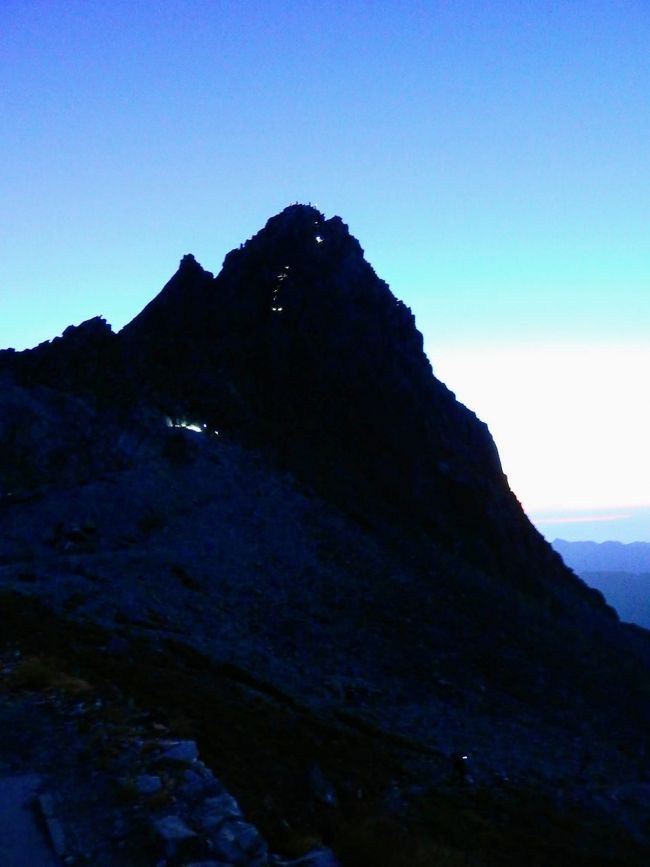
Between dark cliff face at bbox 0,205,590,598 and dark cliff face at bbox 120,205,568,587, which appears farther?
dark cliff face at bbox 120,205,568,587

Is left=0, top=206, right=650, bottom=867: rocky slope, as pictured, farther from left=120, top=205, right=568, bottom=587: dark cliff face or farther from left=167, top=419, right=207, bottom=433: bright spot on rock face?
left=167, top=419, right=207, bottom=433: bright spot on rock face

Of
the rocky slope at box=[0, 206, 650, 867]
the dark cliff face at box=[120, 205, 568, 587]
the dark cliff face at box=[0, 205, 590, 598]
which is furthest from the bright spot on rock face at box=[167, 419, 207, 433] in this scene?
the dark cliff face at box=[120, 205, 568, 587]

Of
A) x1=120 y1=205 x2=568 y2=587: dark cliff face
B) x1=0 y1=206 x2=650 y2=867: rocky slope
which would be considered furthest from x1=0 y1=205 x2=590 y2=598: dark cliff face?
x1=0 y1=206 x2=650 y2=867: rocky slope

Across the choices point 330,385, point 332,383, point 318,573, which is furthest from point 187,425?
point 332,383

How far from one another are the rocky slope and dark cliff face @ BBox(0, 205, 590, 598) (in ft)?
0.68

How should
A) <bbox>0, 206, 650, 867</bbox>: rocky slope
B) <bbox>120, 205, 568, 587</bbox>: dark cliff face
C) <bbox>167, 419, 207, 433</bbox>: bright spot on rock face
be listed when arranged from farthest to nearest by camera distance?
<bbox>120, 205, 568, 587</bbox>: dark cliff face < <bbox>167, 419, 207, 433</bbox>: bright spot on rock face < <bbox>0, 206, 650, 867</bbox>: rocky slope

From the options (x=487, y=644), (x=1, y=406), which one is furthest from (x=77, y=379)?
(x=487, y=644)

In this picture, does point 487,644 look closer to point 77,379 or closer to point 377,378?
point 77,379

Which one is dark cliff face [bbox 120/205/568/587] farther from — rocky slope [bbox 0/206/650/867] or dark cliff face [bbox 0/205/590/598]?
rocky slope [bbox 0/206/650/867]

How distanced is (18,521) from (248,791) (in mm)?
22226

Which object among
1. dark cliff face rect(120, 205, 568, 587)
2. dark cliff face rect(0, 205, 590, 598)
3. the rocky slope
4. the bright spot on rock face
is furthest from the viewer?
dark cliff face rect(120, 205, 568, 587)

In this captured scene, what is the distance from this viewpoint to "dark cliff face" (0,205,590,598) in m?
52.2

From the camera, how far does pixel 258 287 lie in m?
64.1

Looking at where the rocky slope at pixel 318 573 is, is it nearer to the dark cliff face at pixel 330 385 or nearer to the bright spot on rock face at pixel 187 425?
the dark cliff face at pixel 330 385
